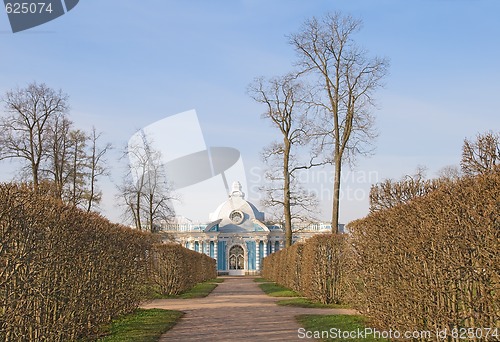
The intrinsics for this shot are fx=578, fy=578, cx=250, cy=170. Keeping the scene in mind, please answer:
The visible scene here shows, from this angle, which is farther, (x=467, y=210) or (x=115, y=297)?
(x=115, y=297)

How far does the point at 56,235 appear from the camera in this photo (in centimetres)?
867

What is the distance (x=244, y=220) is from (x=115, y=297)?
53695mm

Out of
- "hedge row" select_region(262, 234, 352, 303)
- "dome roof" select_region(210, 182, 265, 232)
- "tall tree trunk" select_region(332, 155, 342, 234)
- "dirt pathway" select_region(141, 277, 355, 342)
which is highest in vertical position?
"dome roof" select_region(210, 182, 265, 232)

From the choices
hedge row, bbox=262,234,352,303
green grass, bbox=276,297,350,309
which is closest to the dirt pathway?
green grass, bbox=276,297,350,309

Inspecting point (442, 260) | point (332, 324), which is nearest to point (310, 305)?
point (332, 324)

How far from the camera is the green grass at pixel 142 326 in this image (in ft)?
36.5

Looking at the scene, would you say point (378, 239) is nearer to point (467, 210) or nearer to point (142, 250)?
point (467, 210)

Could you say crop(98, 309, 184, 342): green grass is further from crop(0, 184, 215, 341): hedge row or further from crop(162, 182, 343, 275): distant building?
crop(162, 182, 343, 275): distant building

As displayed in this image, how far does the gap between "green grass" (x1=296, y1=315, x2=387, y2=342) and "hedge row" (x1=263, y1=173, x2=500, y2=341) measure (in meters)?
0.38

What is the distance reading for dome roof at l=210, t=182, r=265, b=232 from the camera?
66562 mm

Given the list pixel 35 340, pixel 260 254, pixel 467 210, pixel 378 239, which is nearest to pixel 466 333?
pixel 467 210

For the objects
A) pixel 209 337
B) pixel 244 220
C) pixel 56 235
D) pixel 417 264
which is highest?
pixel 244 220

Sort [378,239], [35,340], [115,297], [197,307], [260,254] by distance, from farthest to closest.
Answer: [260,254], [197,307], [115,297], [378,239], [35,340]

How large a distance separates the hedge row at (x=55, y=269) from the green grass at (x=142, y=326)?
0.35 meters
